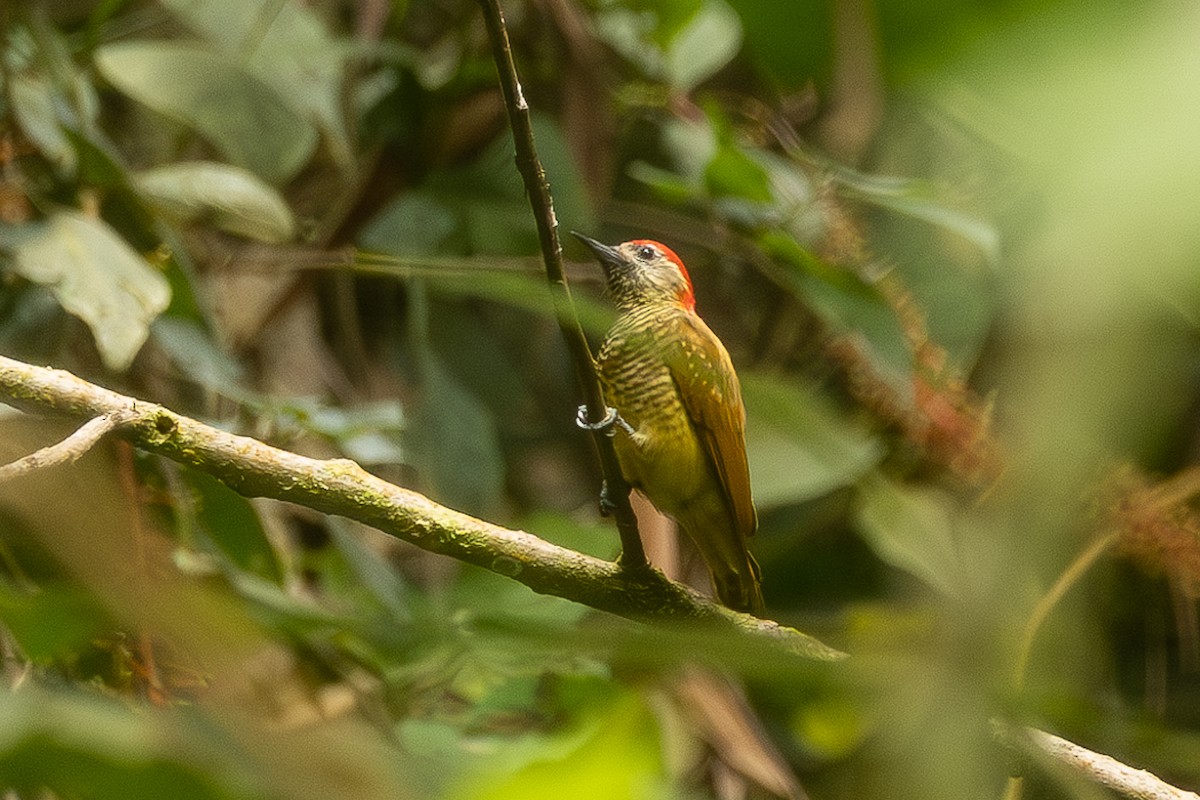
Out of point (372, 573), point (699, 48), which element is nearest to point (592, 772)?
point (372, 573)

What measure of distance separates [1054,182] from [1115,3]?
0.04 meters

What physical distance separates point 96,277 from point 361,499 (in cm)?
74

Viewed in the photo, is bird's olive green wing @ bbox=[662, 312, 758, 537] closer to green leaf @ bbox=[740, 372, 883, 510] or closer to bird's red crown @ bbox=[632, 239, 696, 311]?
bird's red crown @ bbox=[632, 239, 696, 311]

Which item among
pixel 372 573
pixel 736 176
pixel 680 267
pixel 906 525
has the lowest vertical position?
pixel 372 573

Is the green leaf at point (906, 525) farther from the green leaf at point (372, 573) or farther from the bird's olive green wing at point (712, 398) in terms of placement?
the green leaf at point (372, 573)

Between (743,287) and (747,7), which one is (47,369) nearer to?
(747,7)

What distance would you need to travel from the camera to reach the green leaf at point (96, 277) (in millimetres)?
1648

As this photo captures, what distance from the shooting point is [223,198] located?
2.19m

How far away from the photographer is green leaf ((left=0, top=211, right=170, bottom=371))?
165 centimetres

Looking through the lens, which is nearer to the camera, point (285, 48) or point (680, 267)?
point (680, 267)

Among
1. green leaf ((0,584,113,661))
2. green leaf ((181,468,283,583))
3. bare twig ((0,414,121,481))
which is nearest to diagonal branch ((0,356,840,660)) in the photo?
A: bare twig ((0,414,121,481))

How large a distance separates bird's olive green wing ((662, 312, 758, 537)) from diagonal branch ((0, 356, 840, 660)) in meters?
0.40

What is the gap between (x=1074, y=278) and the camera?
0.21 meters

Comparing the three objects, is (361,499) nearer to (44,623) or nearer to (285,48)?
(44,623)
